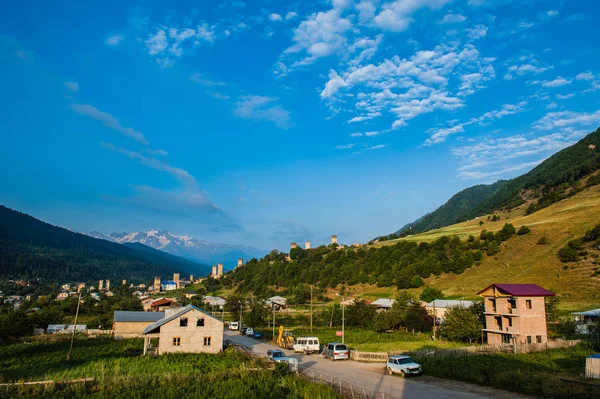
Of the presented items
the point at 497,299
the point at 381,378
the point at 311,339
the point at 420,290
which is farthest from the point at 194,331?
the point at 420,290

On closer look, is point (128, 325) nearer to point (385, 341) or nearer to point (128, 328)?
point (128, 328)

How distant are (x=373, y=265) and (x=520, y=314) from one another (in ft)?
298

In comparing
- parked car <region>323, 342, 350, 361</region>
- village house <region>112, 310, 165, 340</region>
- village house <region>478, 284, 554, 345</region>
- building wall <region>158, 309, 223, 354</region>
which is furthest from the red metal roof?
village house <region>112, 310, 165, 340</region>

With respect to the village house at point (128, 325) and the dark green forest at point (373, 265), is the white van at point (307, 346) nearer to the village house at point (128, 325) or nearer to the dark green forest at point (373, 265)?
the village house at point (128, 325)

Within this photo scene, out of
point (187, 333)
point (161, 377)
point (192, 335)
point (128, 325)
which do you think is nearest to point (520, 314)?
point (192, 335)

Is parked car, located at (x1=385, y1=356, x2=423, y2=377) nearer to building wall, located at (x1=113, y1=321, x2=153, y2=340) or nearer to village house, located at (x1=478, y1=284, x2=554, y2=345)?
village house, located at (x1=478, y1=284, x2=554, y2=345)

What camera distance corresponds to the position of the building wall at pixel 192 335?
3831 cm

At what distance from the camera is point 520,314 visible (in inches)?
1607

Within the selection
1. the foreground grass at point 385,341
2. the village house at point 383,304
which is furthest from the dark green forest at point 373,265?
the foreground grass at point 385,341

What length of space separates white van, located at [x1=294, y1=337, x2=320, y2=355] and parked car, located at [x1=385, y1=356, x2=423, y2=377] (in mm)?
13958

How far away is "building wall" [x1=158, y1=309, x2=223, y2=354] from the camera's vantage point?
3831 cm

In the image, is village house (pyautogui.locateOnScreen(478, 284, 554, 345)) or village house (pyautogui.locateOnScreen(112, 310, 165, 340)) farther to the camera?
village house (pyautogui.locateOnScreen(112, 310, 165, 340))

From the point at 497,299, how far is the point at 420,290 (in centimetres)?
5741

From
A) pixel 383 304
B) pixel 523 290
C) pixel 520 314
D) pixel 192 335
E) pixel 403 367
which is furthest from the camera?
pixel 383 304
